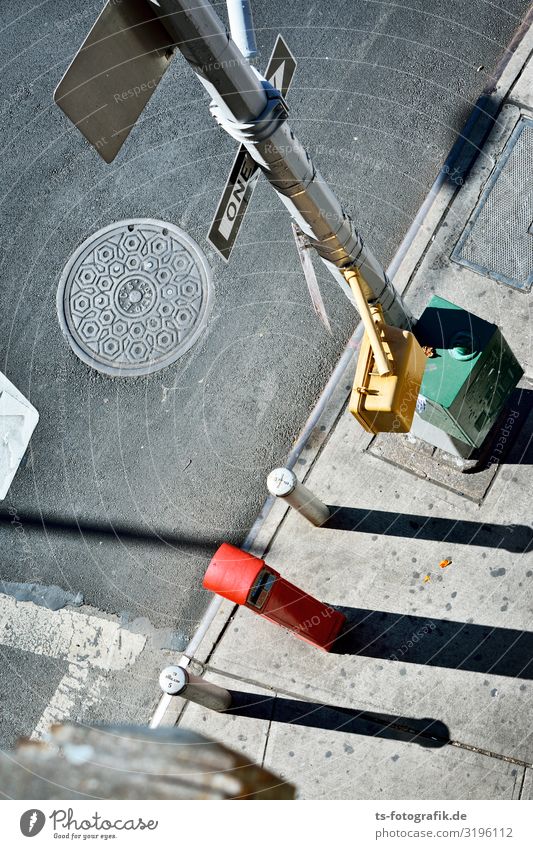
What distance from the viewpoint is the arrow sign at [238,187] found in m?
4.54

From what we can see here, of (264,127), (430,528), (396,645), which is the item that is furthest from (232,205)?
(396,645)

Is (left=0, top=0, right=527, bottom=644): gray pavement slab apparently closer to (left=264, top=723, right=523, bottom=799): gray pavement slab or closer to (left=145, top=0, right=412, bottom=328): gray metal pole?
(left=264, top=723, right=523, bottom=799): gray pavement slab

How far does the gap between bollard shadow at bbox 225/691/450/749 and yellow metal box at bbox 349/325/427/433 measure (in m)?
2.65

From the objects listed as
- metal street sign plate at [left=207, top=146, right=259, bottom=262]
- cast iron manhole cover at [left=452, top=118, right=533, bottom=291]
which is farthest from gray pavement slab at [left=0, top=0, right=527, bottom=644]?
metal street sign plate at [left=207, top=146, right=259, bottom=262]

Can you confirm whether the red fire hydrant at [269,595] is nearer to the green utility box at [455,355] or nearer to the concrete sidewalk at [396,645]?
the concrete sidewalk at [396,645]

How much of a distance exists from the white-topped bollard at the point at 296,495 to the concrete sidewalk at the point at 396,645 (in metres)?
0.20

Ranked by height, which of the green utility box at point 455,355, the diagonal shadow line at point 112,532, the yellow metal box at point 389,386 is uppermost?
the yellow metal box at point 389,386

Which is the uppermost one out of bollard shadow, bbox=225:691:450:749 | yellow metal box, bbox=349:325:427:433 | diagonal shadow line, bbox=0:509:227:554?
yellow metal box, bbox=349:325:427:433

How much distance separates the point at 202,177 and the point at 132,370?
2.23 metres

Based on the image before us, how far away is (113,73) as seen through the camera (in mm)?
4164

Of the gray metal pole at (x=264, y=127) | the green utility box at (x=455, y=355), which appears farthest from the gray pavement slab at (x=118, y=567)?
the gray metal pole at (x=264, y=127)

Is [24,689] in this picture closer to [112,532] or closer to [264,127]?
[112,532]

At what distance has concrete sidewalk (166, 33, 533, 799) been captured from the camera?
6.82m

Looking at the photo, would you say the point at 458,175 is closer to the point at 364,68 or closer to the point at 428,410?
the point at 364,68
